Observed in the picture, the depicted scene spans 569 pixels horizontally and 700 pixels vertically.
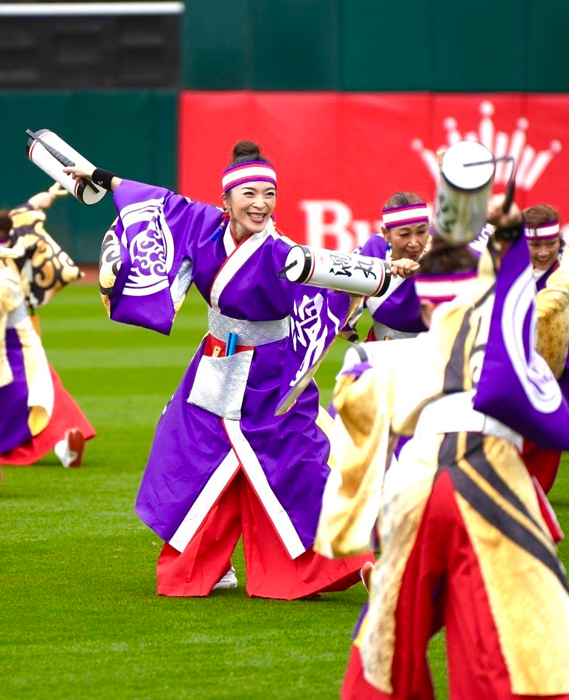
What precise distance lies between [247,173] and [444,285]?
2.15 m

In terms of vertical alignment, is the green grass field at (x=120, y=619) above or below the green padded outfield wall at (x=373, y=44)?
below

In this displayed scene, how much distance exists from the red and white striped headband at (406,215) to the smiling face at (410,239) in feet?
0.06

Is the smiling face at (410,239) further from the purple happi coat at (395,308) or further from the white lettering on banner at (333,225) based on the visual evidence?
A: the white lettering on banner at (333,225)

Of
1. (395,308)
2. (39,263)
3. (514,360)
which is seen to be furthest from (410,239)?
(39,263)

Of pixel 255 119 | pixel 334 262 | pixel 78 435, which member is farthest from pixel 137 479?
pixel 255 119

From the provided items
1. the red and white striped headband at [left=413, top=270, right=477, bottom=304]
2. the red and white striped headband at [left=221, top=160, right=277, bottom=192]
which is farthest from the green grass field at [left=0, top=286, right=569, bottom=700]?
the red and white striped headband at [left=221, top=160, right=277, bottom=192]

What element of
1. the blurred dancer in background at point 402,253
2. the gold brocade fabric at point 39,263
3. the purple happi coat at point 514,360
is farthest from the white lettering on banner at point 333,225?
the purple happi coat at point 514,360

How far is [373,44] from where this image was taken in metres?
21.4

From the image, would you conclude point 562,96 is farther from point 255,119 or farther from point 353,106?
point 255,119

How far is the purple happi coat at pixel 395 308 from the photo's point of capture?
6438 millimetres

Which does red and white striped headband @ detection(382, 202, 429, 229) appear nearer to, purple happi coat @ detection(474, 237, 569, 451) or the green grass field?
the green grass field

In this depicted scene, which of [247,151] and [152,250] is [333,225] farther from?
[152,250]

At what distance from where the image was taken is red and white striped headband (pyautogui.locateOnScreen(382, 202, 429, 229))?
6.32m

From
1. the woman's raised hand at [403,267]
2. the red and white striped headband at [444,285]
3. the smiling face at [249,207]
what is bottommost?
the woman's raised hand at [403,267]
